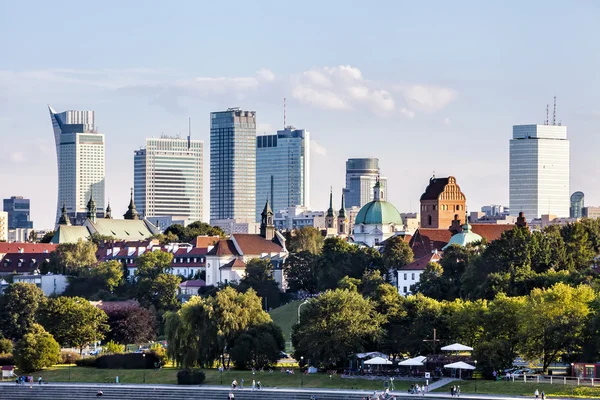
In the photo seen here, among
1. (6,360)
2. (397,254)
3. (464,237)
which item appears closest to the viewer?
(6,360)

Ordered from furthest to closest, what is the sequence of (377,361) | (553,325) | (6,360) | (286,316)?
(286,316) → (6,360) → (377,361) → (553,325)

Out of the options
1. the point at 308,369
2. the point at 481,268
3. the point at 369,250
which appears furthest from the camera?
the point at 369,250

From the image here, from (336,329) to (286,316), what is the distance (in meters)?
47.1

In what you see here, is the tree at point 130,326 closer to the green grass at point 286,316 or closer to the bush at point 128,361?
the green grass at point 286,316

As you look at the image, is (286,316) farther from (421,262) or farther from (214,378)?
(214,378)

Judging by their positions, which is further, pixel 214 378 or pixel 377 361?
pixel 214 378

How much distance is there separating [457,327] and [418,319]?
11.1 feet

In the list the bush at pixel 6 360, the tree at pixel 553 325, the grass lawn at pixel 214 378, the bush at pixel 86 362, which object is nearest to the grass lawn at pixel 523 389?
the grass lawn at pixel 214 378

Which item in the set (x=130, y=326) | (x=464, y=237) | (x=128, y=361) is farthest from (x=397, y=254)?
(x=128, y=361)

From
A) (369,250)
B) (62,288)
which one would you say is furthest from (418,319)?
(62,288)

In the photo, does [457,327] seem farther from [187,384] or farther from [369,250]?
[369,250]

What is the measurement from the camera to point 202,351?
11500cm

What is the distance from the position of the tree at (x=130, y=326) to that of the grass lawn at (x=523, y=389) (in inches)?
2073

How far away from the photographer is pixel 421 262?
17200cm
